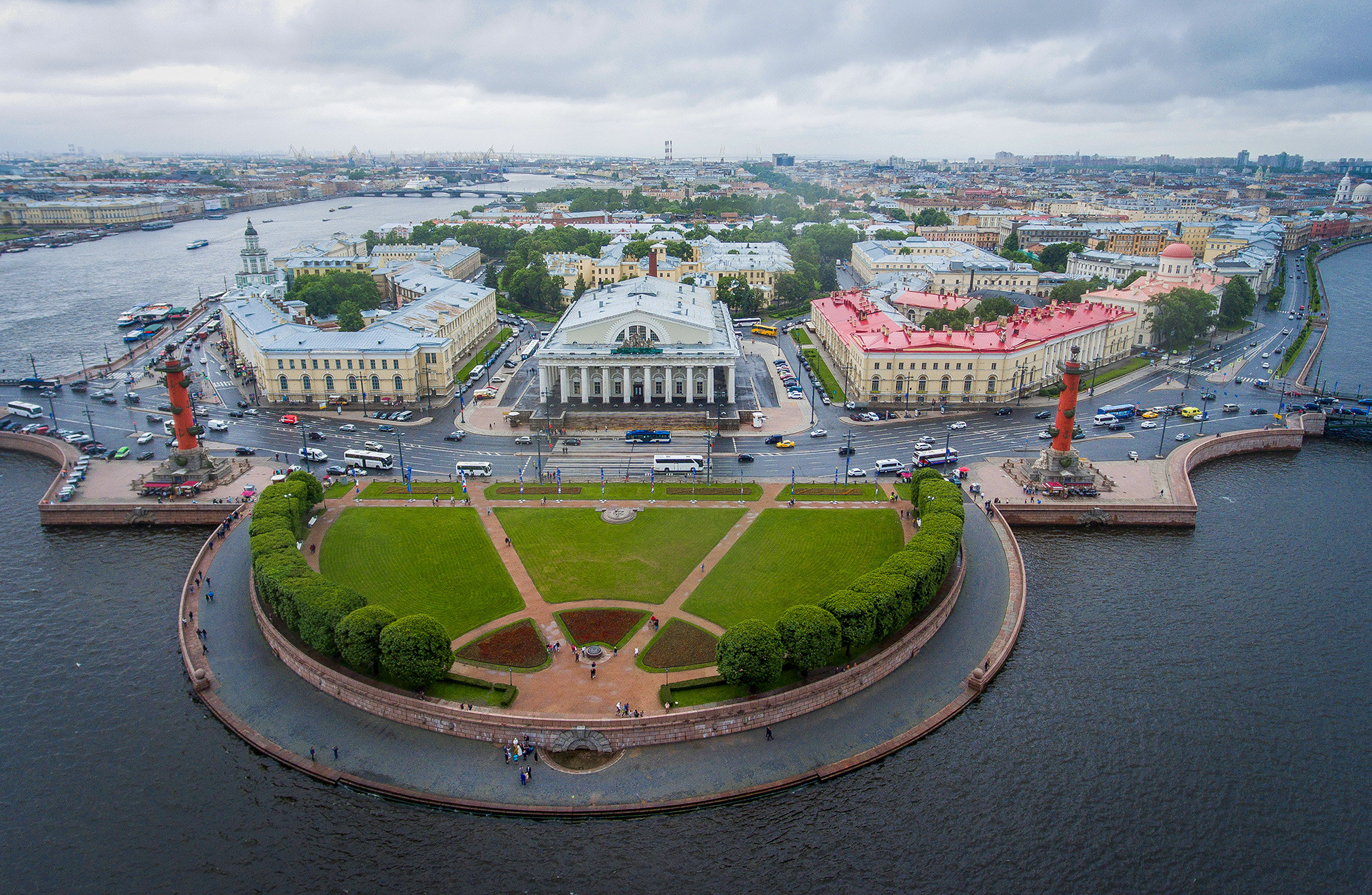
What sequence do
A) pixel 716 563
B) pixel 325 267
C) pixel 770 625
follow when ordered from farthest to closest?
1. pixel 325 267
2. pixel 716 563
3. pixel 770 625

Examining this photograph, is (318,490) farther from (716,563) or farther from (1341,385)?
Result: (1341,385)

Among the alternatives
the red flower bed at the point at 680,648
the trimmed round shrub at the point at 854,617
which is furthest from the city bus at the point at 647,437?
the trimmed round shrub at the point at 854,617

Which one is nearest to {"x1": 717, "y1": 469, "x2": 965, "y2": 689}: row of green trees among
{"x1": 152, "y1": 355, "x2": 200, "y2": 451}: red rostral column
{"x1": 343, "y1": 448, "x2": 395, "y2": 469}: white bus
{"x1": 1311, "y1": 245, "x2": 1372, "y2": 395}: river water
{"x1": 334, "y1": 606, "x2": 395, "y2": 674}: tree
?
{"x1": 334, "y1": 606, "x2": 395, "y2": 674}: tree

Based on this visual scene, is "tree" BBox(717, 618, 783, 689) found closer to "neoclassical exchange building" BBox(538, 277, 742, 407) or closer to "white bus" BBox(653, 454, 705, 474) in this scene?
"white bus" BBox(653, 454, 705, 474)

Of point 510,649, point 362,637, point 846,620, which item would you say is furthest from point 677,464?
point 362,637

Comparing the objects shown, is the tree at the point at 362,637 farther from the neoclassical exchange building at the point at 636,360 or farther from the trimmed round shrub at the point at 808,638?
the neoclassical exchange building at the point at 636,360

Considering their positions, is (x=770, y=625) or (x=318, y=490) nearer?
(x=770, y=625)

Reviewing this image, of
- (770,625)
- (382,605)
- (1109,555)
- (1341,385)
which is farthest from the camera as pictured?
(1341,385)

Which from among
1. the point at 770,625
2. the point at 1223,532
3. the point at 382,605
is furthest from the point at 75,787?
the point at 1223,532
